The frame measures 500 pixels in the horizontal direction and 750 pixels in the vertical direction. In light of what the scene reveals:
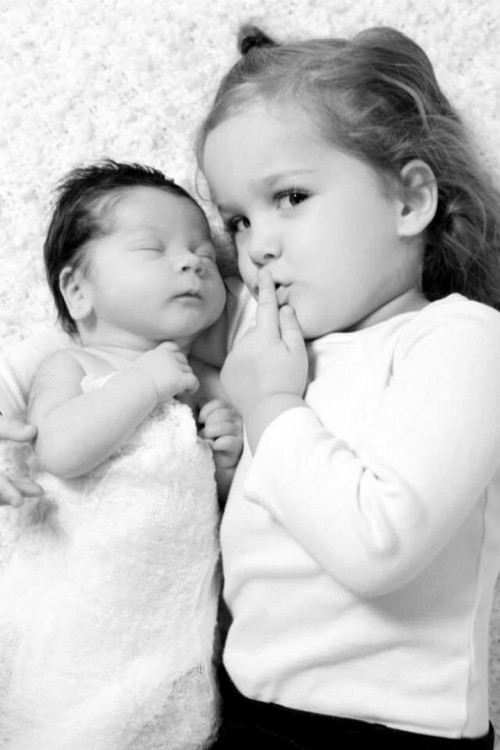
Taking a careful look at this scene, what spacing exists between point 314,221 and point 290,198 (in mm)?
50

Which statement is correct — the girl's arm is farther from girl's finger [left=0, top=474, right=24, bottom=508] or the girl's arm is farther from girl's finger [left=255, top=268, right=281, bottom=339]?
girl's finger [left=0, top=474, right=24, bottom=508]

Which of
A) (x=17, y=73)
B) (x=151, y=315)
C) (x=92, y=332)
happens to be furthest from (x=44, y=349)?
(x=17, y=73)

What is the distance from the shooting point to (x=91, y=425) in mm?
1047

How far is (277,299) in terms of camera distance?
3.67 feet

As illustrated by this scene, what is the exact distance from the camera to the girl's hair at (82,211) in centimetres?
120

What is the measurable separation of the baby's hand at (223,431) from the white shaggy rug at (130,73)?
0.35 m

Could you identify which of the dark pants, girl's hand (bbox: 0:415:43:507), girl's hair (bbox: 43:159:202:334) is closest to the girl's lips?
girl's hair (bbox: 43:159:202:334)

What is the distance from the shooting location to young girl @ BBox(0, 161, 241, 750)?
1051mm

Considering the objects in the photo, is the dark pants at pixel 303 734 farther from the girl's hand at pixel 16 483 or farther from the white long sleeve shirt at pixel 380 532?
the girl's hand at pixel 16 483

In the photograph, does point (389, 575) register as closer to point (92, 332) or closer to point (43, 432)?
point (43, 432)

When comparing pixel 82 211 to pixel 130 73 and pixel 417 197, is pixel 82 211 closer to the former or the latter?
pixel 130 73

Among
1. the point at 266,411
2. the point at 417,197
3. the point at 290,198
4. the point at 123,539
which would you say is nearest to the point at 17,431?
the point at 123,539

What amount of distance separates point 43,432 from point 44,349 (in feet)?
0.71

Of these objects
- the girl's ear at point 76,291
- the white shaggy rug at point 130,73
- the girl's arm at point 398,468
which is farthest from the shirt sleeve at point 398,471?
the white shaggy rug at point 130,73
